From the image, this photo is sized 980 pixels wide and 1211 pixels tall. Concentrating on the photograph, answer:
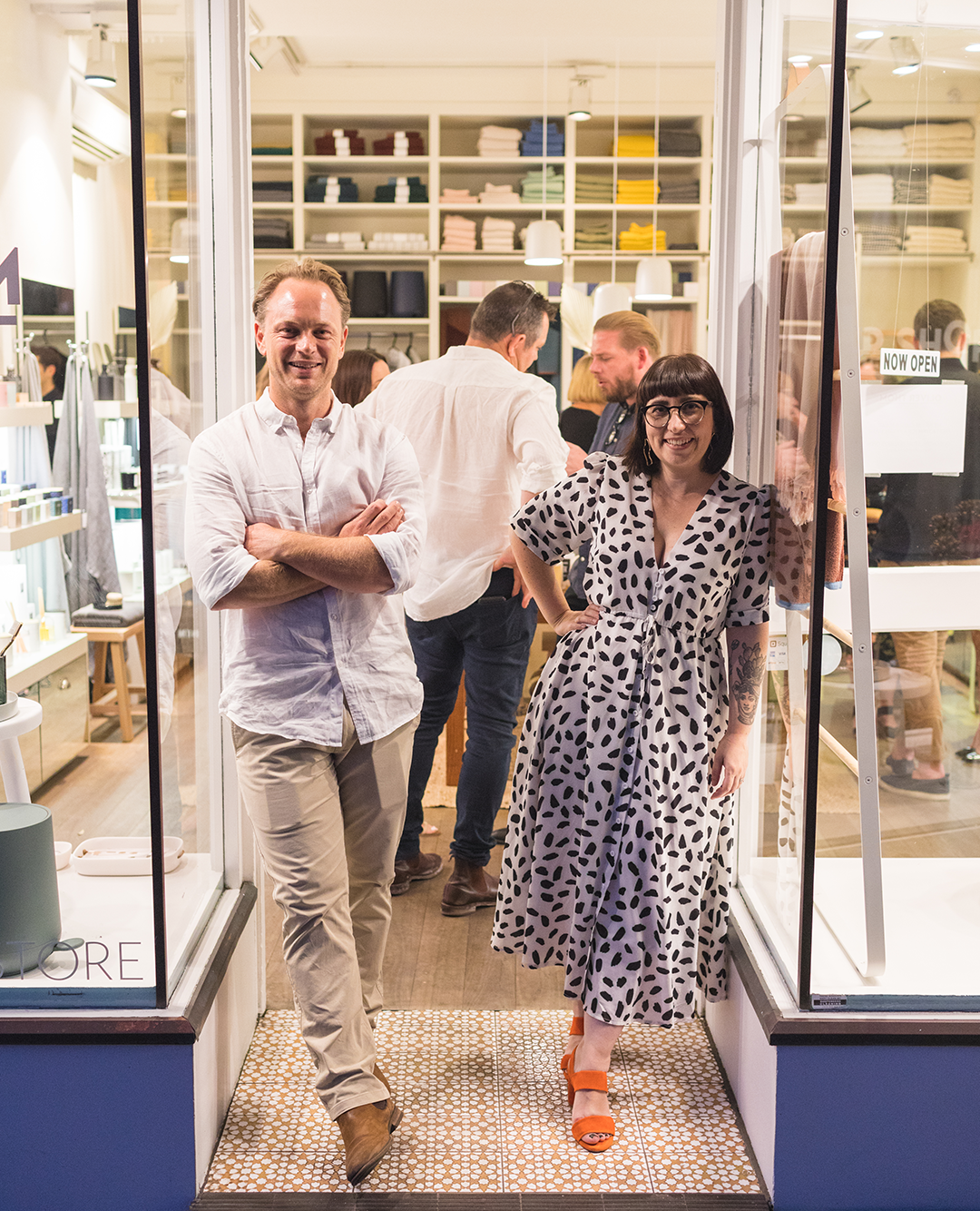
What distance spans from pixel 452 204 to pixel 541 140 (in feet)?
2.24

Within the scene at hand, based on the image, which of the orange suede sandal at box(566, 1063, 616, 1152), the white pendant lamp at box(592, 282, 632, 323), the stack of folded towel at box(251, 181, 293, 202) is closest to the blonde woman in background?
the white pendant lamp at box(592, 282, 632, 323)

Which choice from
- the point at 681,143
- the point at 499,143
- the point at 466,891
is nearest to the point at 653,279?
the point at 681,143

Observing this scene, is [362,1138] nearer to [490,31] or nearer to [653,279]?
[653,279]

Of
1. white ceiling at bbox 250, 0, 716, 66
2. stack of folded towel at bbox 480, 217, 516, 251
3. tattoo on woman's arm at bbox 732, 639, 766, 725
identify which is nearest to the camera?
tattoo on woman's arm at bbox 732, 639, 766, 725

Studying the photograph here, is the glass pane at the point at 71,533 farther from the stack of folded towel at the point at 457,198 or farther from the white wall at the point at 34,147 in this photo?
the stack of folded towel at the point at 457,198

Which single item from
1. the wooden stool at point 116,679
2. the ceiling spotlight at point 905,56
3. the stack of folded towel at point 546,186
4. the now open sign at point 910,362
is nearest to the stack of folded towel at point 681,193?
the stack of folded towel at point 546,186

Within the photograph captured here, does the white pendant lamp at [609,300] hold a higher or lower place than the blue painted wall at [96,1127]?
higher

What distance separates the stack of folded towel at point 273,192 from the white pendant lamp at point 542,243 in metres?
1.94

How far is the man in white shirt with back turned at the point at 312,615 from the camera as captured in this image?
2.14 meters

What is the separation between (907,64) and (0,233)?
10.0ft

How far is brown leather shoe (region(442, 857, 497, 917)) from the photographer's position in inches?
137

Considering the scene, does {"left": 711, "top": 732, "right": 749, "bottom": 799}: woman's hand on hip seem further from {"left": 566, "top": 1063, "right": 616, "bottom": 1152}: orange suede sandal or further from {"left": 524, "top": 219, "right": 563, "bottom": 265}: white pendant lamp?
{"left": 524, "top": 219, "right": 563, "bottom": 265}: white pendant lamp

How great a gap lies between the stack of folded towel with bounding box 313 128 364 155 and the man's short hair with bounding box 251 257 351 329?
5.63m

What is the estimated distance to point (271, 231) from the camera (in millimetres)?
7391
